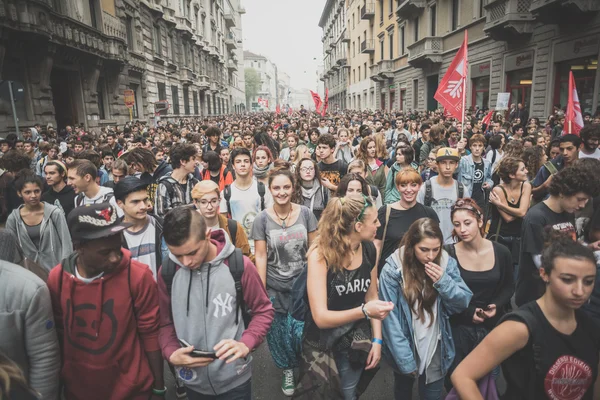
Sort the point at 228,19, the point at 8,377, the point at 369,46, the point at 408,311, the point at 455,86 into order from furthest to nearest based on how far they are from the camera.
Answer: the point at 228,19, the point at 369,46, the point at 455,86, the point at 408,311, the point at 8,377

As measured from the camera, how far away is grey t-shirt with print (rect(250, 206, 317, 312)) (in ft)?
10.8

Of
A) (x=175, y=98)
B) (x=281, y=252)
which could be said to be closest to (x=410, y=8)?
(x=175, y=98)

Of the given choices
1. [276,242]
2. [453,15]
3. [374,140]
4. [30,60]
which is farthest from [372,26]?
[276,242]

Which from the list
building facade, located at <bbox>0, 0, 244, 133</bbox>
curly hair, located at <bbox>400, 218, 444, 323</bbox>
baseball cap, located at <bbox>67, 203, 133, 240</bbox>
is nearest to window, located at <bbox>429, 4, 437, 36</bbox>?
building facade, located at <bbox>0, 0, 244, 133</bbox>

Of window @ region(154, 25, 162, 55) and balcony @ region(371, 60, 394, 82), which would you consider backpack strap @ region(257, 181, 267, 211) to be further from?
balcony @ region(371, 60, 394, 82)

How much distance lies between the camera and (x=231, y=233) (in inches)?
127

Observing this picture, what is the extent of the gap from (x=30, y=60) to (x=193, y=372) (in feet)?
→ 52.6

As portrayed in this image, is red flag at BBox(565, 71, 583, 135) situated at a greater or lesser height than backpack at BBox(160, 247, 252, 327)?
greater

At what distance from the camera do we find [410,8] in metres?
26.6

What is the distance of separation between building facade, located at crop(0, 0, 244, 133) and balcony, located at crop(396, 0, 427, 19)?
1770 centimetres

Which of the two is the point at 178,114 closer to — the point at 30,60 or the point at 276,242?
the point at 30,60

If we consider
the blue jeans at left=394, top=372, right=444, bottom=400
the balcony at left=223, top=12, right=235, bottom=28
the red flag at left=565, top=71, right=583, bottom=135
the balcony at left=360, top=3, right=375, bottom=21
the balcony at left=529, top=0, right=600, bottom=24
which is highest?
the balcony at left=223, top=12, right=235, bottom=28

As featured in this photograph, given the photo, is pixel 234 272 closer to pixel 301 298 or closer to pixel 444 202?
pixel 301 298

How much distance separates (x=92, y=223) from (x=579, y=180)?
3316 millimetres
